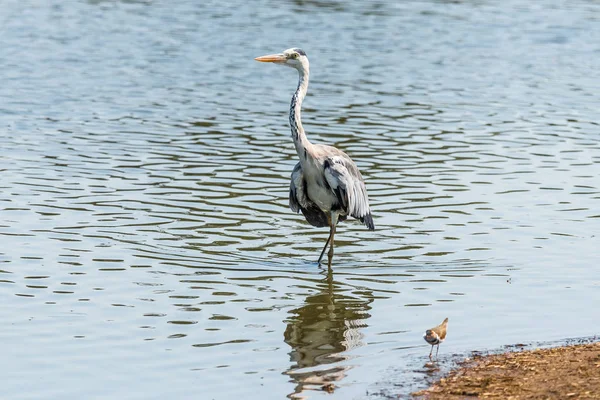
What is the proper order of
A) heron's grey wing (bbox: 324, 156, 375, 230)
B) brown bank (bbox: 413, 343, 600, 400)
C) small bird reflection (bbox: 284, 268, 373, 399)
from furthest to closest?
1. heron's grey wing (bbox: 324, 156, 375, 230)
2. small bird reflection (bbox: 284, 268, 373, 399)
3. brown bank (bbox: 413, 343, 600, 400)

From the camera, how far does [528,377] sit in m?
7.91

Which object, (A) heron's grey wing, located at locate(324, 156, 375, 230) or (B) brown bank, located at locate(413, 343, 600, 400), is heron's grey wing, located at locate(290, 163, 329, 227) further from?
(B) brown bank, located at locate(413, 343, 600, 400)

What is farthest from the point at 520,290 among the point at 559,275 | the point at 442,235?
the point at 442,235

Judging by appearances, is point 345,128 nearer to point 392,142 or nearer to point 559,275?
point 392,142

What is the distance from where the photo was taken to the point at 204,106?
20859 mm

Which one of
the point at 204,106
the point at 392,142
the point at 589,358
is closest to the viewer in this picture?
Result: the point at 589,358

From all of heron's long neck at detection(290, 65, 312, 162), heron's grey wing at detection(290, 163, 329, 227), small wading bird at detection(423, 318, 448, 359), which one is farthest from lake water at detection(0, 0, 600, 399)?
heron's long neck at detection(290, 65, 312, 162)

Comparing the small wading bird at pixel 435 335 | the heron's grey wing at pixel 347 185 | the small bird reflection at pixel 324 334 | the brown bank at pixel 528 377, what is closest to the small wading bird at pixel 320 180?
the heron's grey wing at pixel 347 185

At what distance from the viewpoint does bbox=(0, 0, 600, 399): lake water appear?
9.16m

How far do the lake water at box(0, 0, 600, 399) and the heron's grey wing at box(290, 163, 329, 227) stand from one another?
1.44 feet

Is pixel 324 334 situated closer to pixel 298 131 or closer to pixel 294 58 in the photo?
pixel 298 131

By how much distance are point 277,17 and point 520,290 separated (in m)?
23.0

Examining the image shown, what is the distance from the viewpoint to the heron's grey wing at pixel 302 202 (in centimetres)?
1209

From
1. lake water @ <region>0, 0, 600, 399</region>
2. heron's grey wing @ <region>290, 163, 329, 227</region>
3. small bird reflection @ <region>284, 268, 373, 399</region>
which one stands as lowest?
small bird reflection @ <region>284, 268, 373, 399</region>
